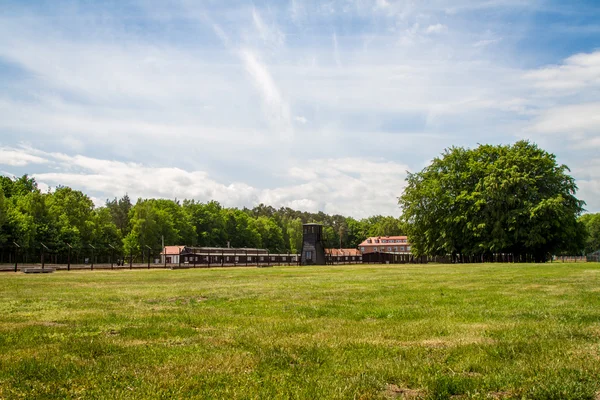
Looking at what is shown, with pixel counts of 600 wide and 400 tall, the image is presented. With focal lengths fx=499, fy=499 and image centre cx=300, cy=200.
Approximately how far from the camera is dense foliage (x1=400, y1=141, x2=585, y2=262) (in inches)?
2857

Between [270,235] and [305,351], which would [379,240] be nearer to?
[270,235]

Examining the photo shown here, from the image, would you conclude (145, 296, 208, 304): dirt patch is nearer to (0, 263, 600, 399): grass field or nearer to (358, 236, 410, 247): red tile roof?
(0, 263, 600, 399): grass field

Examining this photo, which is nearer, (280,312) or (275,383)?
(275,383)

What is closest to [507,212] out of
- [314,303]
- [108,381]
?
[314,303]

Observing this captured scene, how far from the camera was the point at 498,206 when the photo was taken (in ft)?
245

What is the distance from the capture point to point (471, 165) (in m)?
A: 81.4

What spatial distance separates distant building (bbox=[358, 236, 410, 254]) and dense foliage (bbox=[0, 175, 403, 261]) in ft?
86.2

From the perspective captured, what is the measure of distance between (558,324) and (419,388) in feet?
20.8

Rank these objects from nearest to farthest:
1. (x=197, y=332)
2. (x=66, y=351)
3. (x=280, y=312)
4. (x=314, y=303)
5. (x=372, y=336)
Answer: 1. (x=66, y=351)
2. (x=372, y=336)
3. (x=197, y=332)
4. (x=280, y=312)
5. (x=314, y=303)

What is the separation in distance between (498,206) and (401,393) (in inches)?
2910

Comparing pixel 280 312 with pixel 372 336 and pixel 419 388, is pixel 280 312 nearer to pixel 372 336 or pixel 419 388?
pixel 372 336

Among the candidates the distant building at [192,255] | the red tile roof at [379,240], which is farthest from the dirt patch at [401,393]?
the red tile roof at [379,240]

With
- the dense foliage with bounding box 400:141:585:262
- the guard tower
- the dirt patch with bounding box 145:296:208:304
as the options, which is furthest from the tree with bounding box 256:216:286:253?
the dirt patch with bounding box 145:296:208:304

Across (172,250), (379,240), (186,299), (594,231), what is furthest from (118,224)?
(594,231)
